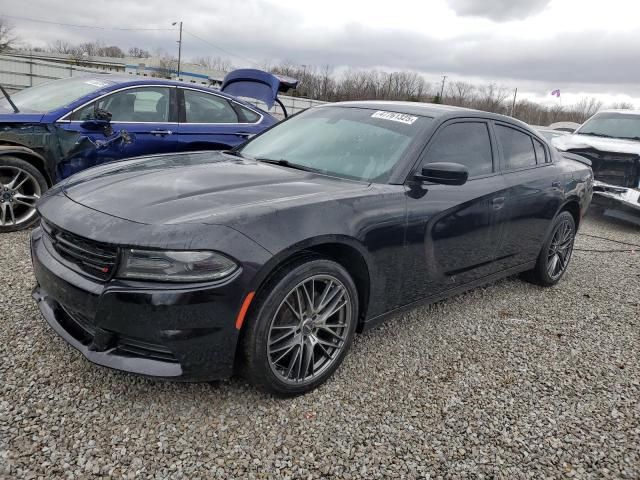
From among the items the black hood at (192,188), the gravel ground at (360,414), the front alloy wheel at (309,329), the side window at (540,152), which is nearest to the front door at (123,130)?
the gravel ground at (360,414)

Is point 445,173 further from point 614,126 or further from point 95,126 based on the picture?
point 614,126

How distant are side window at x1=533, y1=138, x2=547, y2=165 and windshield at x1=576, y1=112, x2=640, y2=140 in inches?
208

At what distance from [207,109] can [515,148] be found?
3.40m

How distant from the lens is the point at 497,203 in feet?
11.8

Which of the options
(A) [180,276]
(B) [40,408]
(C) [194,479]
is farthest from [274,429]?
(B) [40,408]

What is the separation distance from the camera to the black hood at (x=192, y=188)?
230 centimetres

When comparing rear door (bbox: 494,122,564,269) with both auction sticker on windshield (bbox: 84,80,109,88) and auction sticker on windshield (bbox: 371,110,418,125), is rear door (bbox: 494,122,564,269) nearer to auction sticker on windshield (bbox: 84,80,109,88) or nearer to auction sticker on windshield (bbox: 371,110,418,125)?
auction sticker on windshield (bbox: 371,110,418,125)

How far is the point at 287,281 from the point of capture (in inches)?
93.2

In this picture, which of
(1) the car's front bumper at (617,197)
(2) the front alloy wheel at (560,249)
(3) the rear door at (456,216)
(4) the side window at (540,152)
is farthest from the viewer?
(1) the car's front bumper at (617,197)

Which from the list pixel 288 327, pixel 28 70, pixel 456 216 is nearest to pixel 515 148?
pixel 456 216

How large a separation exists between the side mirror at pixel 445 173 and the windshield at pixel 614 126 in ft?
23.8

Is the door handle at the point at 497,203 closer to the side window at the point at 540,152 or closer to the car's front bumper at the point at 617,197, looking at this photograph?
the side window at the point at 540,152

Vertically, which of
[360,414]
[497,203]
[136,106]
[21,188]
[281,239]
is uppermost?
[136,106]

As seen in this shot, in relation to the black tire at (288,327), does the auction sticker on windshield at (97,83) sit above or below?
above
